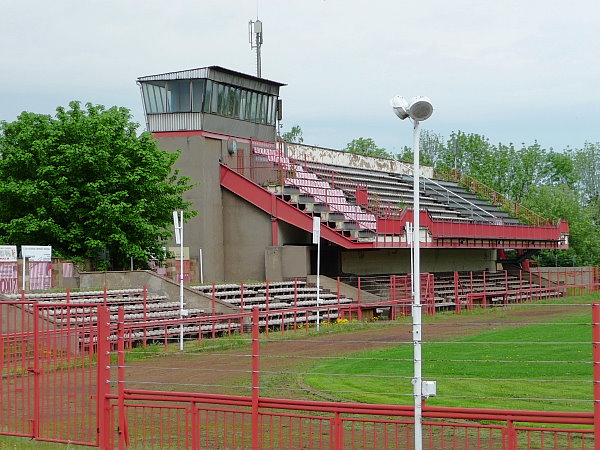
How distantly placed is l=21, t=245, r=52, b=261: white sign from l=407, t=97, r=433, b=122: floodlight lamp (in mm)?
22008

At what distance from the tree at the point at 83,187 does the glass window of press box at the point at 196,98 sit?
5139 mm

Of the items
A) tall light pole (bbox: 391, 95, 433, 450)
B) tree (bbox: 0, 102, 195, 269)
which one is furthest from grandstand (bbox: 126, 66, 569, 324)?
tall light pole (bbox: 391, 95, 433, 450)

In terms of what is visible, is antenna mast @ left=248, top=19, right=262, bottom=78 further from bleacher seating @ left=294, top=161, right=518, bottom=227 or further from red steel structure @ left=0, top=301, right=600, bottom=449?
red steel structure @ left=0, top=301, right=600, bottom=449

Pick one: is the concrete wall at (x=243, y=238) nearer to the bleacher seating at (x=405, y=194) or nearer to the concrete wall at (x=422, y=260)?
the concrete wall at (x=422, y=260)

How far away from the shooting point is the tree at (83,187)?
3488cm

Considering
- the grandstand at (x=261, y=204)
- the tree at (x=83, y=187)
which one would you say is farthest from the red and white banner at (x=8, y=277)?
the grandstand at (x=261, y=204)

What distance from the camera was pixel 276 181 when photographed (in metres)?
42.4

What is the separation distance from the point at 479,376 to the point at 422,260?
100 feet

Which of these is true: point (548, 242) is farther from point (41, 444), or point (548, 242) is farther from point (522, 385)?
point (41, 444)

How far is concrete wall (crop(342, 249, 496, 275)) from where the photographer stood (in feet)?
146

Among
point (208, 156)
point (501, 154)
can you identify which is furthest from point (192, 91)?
point (501, 154)

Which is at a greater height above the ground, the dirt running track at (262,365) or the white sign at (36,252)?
the white sign at (36,252)

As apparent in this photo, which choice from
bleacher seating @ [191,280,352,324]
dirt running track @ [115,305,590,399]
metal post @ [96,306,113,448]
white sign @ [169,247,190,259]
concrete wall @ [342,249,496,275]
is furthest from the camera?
concrete wall @ [342,249,496,275]

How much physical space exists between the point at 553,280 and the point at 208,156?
82.8 feet
